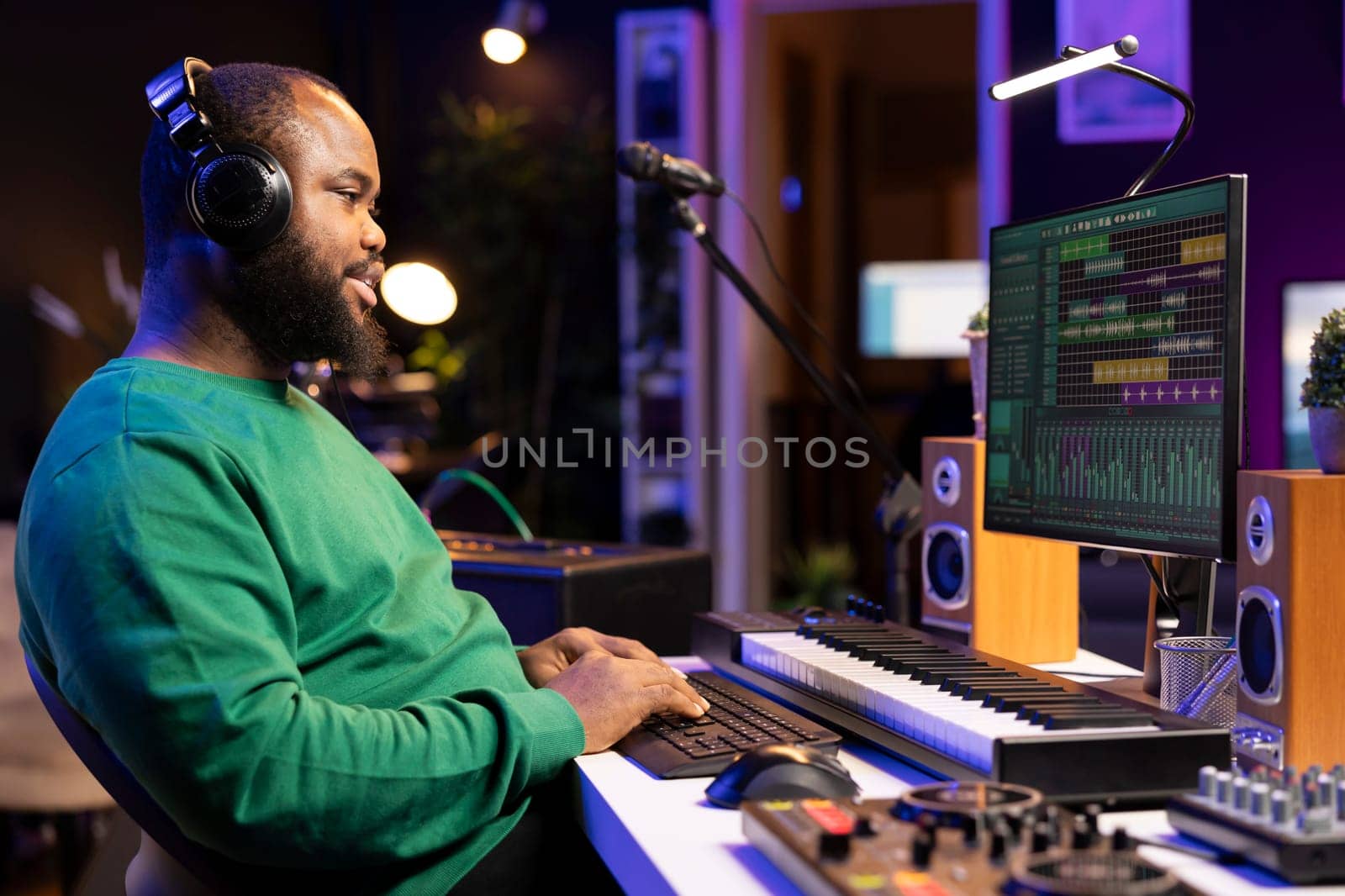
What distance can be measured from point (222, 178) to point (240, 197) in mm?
22

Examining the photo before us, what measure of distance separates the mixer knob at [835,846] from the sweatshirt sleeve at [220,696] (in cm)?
39

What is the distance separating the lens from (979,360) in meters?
1.73

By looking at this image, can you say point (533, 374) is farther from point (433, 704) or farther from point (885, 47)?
point (433, 704)

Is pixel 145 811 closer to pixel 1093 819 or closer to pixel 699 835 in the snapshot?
pixel 699 835

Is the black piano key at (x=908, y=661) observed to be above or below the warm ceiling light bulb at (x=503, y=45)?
below

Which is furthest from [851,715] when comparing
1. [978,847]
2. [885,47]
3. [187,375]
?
[885,47]

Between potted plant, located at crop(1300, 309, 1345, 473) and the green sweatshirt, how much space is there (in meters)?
0.69

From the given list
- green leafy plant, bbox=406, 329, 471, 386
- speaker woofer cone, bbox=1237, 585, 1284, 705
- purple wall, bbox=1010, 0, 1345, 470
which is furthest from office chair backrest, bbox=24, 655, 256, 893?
green leafy plant, bbox=406, 329, 471, 386

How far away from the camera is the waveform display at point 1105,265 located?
1.32m

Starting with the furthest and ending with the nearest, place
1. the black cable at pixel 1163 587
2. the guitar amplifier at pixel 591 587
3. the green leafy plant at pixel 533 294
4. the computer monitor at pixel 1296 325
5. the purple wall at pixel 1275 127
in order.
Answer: the green leafy plant at pixel 533 294
the purple wall at pixel 1275 127
the computer monitor at pixel 1296 325
the guitar amplifier at pixel 591 587
the black cable at pixel 1163 587

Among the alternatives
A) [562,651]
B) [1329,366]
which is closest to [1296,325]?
[1329,366]

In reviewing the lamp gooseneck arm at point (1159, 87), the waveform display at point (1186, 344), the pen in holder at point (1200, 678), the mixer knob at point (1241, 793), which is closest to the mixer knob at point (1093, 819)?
the mixer knob at point (1241, 793)

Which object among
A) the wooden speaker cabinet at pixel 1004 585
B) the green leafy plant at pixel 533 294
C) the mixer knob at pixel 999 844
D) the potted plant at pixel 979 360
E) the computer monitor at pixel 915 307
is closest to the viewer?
the mixer knob at pixel 999 844

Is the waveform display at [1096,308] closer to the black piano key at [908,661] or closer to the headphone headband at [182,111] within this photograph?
the black piano key at [908,661]
